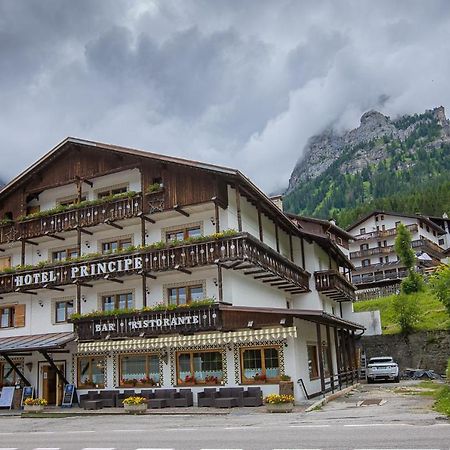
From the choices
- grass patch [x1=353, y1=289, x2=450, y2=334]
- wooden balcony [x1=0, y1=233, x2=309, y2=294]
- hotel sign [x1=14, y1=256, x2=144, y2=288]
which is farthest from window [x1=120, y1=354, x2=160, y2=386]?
grass patch [x1=353, y1=289, x2=450, y2=334]

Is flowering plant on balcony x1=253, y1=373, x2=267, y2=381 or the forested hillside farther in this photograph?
the forested hillside

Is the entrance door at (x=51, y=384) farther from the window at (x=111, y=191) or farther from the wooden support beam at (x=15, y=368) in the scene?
the window at (x=111, y=191)

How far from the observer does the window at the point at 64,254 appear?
3023cm

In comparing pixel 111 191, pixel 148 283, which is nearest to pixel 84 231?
pixel 111 191

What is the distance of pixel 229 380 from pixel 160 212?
26.7ft

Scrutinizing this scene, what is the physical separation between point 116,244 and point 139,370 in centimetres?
636

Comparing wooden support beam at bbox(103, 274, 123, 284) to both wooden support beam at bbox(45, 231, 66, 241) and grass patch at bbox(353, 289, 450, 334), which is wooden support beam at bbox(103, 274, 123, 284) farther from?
grass patch at bbox(353, 289, 450, 334)

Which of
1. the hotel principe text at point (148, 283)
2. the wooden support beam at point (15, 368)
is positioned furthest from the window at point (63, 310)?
the wooden support beam at point (15, 368)

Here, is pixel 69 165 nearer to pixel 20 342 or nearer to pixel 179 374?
pixel 20 342

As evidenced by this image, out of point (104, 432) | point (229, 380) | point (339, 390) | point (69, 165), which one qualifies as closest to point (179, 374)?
point (229, 380)

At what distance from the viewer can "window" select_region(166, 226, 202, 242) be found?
1067 inches

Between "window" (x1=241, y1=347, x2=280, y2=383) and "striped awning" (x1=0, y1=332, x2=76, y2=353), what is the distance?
26.4ft

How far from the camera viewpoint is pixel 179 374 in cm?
2602

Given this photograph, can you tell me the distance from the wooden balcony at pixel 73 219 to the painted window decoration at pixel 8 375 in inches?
255
